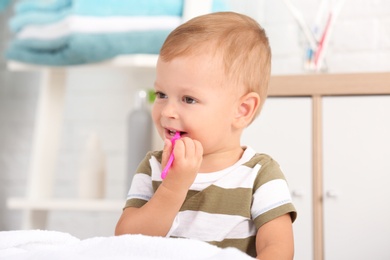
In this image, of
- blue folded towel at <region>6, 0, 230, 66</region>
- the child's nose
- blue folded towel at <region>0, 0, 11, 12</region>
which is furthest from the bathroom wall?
the child's nose

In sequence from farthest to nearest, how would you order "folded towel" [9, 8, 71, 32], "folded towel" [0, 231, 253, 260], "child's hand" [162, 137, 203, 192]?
"folded towel" [9, 8, 71, 32] < "child's hand" [162, 137, 203, 192] < "folded towel" [0, 231, 253, 260]

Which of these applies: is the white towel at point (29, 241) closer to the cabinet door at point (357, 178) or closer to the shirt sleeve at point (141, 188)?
the shirt sleeve at point (141, 188)

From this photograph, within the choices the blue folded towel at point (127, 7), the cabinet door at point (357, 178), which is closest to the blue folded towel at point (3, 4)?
the blue folded towel at point (127, 7)

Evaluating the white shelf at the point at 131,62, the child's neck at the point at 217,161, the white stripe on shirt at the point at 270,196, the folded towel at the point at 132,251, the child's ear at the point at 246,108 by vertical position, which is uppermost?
the white shelf at the point at 131,62

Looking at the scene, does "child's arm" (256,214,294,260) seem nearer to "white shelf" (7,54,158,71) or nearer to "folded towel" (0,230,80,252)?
"folded towel" (0,230,80,252)

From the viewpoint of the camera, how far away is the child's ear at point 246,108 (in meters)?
1.08

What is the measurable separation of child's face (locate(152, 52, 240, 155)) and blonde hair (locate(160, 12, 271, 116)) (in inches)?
0.6

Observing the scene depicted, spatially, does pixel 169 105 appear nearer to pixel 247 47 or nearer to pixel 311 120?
pixel 247 47

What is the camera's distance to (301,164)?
66.5 inches

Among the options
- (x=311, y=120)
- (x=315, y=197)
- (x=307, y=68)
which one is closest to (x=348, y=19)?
(x=307, y=68)

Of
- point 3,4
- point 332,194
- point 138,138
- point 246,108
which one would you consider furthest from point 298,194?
point 3,4

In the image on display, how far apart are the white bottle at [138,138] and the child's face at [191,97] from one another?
36.2 inches

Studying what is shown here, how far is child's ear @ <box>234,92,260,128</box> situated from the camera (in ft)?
3.54

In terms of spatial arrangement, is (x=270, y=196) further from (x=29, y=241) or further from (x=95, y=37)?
(x=95, y=37)
